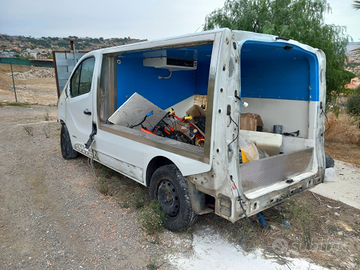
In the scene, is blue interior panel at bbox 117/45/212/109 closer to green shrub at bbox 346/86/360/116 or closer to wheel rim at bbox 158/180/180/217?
wheel rim at bbox 158/180/180/217

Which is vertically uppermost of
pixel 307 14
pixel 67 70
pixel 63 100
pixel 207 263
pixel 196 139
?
pixel 307 14

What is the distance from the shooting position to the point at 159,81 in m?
5.39

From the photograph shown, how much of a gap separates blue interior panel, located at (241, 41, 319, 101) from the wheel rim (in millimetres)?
1820

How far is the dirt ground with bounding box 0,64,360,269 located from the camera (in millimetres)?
2826

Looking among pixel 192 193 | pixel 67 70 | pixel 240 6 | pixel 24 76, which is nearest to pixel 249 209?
pixel 192 193

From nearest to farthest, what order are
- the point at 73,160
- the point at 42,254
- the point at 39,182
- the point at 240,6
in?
1. the point at 42,254
2. the point at 39,182
3. the point at 73,160
4. the point at 240,6

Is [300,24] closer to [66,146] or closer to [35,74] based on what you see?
[66,146]

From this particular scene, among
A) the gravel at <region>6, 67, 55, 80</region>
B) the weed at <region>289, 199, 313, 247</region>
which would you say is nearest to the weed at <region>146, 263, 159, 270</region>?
the weed at <region>289, 199, 313, 247</region>

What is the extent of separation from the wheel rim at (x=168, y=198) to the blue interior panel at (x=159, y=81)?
76.7 inches

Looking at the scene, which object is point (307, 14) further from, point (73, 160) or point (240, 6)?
point (73, 160)

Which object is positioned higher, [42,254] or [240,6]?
[240,6]

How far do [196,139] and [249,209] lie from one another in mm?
1487

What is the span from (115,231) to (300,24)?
5870 mm

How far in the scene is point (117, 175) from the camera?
5082 mm
